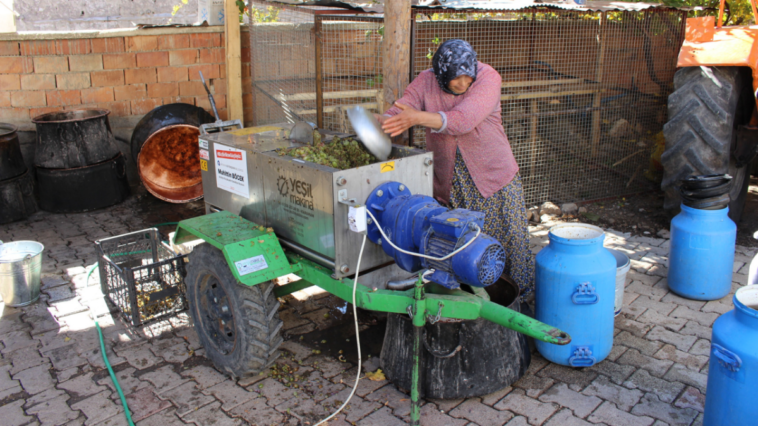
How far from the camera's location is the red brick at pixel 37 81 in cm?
690

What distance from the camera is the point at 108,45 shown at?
716 centimetres

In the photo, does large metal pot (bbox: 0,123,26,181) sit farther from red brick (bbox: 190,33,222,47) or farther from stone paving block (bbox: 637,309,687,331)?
stone paving block (bbox: 637,309,687,331)

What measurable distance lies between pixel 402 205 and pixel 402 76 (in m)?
1.59

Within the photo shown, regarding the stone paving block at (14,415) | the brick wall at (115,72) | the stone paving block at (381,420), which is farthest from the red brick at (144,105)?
the stone paving block at (381,420)

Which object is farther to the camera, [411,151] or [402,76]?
[402,76]

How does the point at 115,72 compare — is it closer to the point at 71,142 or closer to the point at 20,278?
the point at 71,142

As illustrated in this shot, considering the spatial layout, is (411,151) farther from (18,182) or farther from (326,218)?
(18,182)

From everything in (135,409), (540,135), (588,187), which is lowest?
(135,409)

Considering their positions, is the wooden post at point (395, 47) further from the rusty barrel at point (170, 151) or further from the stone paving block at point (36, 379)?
the rusty barrel at point (170, 151)

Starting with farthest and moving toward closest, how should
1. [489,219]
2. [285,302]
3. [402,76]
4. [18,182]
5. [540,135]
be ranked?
1. [540,135]
2. [18,182]
3. [285,302]
4. [402,76]
5. [489,219]

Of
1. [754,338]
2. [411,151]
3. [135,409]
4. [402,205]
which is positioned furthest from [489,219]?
[135,409]

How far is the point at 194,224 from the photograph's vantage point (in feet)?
12.6

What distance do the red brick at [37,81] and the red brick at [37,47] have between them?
0.25 m

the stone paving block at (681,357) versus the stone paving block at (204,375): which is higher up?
the stone paving block at (681,357)
